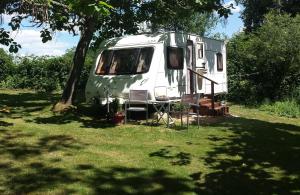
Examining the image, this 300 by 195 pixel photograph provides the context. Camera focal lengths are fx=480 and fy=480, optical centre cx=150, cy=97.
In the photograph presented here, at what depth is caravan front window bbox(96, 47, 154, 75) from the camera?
14.2 meters

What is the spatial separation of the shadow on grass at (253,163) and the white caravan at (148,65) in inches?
89.8

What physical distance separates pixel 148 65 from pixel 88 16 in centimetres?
223

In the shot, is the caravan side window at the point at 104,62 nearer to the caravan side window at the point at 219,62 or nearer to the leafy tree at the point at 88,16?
the leafy tree at the point at 88,16

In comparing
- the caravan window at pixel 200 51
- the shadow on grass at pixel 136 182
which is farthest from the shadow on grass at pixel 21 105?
the shadow on grass at pixel 136 182

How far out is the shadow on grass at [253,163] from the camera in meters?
7.87

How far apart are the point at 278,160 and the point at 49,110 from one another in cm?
854

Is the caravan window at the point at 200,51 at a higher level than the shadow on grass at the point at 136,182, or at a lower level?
higher

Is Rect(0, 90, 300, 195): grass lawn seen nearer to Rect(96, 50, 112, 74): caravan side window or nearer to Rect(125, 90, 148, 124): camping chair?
Rect(125, 90, 148, 124): camping chair

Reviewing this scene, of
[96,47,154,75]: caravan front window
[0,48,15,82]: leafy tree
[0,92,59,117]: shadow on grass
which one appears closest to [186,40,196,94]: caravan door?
[96,47,154,75]: caravan front window

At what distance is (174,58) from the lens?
48.3 ft

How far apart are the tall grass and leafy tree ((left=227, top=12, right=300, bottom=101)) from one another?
1719mm

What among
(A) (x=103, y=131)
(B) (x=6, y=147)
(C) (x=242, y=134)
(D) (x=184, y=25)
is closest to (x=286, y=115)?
(C) (x=242, y=134)

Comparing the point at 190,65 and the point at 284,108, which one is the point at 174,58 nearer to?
the point at 190,65

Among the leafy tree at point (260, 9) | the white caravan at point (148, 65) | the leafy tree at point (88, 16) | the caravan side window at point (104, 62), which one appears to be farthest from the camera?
the leafy tree at point (260, 9)
